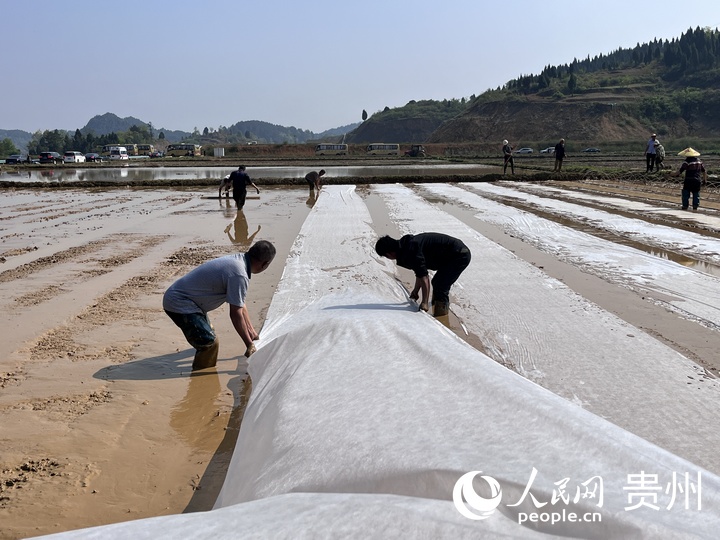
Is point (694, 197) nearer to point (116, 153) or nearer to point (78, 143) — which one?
point (116, 153)

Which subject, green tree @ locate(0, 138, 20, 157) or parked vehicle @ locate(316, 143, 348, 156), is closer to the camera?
parked vehicle @ locate(316, 143, 348, 156)

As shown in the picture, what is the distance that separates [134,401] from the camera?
4.32 metres

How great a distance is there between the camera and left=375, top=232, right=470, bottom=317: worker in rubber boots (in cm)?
528

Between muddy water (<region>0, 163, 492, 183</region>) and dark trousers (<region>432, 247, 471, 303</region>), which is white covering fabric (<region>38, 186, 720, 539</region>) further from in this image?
muddy water (<region>0, 163, 492, 183</region>)

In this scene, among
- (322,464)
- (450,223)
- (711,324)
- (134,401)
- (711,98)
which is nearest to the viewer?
(322,464)

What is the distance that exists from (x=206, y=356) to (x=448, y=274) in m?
2.30

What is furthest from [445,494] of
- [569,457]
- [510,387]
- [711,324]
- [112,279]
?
[112,279]

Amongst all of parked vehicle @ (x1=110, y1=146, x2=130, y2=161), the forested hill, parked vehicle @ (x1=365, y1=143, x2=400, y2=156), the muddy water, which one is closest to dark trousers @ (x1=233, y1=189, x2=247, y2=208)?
the muddy water

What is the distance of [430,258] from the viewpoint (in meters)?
5.70

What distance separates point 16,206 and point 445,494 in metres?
18.9

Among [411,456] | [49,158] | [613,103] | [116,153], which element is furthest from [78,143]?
[411,456]

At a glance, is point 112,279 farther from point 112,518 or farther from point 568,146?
point 568,146

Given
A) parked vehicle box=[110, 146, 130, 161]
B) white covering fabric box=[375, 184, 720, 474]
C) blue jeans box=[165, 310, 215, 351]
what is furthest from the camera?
parked vehicle box=[110, 146, 130, 161]

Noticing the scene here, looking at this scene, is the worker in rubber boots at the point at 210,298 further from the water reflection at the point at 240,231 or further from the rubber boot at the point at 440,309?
the water reflection at the point at 240,231
